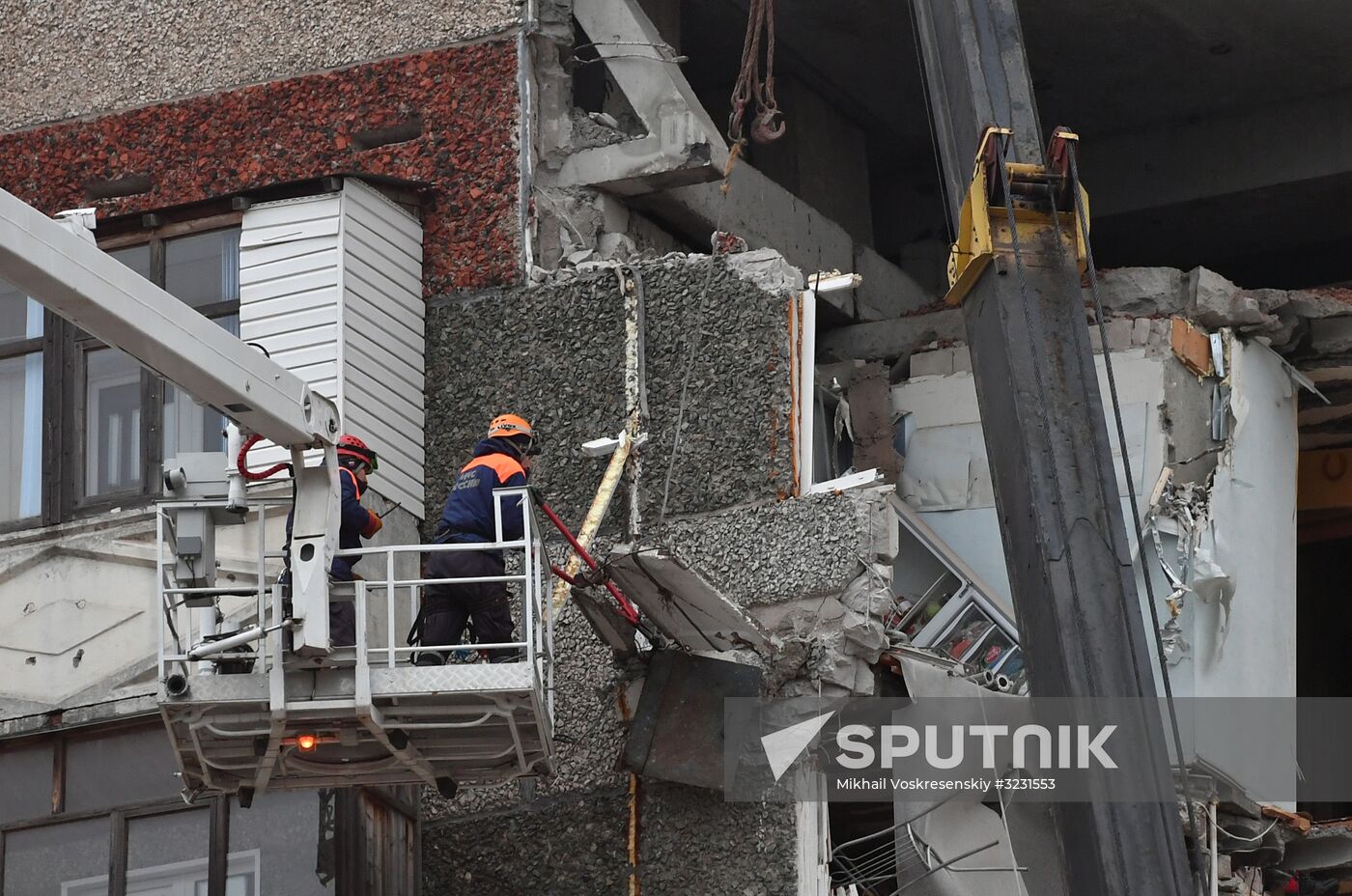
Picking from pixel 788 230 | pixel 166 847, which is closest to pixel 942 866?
pixel 166 847

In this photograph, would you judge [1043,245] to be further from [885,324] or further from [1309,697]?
[1309,697]

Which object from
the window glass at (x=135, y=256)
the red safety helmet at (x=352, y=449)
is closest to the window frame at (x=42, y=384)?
the window glass at (x=135, y=256)

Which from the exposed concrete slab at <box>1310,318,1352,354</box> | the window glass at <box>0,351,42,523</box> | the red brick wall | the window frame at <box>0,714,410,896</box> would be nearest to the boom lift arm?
the window frame at <box>0,714,410,896</box>

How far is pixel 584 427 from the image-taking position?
14430 millimetres

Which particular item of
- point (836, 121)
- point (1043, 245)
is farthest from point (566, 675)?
point (836, 121)

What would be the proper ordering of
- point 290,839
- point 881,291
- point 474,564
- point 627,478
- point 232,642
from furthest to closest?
point 881,291 → point 627,478 → point 290,839 → point 474,564 → point 232,642

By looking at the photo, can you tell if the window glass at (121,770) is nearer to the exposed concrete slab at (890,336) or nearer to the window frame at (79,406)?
the window frame at (79,406)

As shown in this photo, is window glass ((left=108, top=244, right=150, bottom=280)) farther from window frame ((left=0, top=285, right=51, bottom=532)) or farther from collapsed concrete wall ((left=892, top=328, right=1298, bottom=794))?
collapsed concrete wall ((left=892, top=328, right=1298, bottom=794))

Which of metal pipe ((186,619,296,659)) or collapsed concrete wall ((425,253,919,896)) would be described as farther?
collapsed concrete wall ((425,253,919,896))

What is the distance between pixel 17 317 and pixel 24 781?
10.5 feet

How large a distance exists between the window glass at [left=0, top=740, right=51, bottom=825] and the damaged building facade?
0.07ft

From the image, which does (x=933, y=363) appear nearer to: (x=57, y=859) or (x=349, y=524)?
(x=349, y=524)

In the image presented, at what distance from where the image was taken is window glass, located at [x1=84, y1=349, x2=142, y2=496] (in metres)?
14.7

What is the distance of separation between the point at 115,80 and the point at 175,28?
1.90 feet
